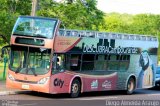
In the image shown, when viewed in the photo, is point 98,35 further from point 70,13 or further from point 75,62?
Answer: point 70,13

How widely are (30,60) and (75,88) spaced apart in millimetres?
2496

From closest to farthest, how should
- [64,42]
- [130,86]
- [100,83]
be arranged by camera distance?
[64,42]
[100,83]
[130,86]

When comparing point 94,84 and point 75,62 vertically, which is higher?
point 75,62

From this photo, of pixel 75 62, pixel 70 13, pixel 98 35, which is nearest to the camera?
pixel 75 62

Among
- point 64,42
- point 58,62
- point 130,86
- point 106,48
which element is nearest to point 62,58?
point 58,62

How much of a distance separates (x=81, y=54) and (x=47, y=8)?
17.8 meters

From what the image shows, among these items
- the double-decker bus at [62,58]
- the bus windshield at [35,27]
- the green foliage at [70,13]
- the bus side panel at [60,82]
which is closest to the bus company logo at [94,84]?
the double-decker bus at [62,58]

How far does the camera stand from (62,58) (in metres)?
20.3

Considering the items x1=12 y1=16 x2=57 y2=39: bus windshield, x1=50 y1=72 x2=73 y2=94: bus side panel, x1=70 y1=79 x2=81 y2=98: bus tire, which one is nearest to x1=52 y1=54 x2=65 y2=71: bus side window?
x1=50 y1=72 x2=73 y2=94: bus side panel

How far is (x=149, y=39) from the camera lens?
27.4 meters

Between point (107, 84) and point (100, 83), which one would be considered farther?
point (107, 84)

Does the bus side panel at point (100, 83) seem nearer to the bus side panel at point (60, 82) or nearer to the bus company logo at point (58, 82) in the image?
the bus side panel at point (60, 82)

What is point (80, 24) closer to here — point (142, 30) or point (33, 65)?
point (33, 65)

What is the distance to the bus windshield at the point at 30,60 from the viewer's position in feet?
64.4
